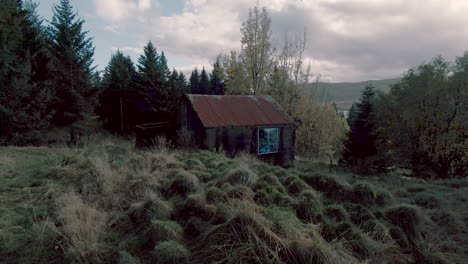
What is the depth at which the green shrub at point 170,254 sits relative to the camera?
10.2 feet

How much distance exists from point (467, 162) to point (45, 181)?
2291 cm

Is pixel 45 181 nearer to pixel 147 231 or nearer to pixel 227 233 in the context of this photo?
pixel 147 231

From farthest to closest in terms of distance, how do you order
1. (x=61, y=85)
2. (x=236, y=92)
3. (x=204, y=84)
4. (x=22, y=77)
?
(x=204, y=84), (x=236, y=92), (x=61, y=85), (x=22, y=77)

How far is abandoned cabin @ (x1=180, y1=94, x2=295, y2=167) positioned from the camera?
1310 cm

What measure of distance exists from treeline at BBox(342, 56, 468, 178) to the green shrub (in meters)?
18.9

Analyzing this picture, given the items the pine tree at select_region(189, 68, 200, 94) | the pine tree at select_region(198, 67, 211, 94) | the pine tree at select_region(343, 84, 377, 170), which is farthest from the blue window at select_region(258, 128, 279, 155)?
the pine tree at select_region(189, 68, 200, 94)

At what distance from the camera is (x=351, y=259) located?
2.94m

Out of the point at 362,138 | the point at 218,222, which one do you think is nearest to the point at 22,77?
the point at 218,222

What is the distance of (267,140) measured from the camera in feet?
48.7

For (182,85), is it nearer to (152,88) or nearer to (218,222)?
(152,88)

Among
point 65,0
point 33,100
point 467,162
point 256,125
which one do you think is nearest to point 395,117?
point 467,162

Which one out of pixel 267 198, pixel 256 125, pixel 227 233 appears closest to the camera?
pixel 227 233

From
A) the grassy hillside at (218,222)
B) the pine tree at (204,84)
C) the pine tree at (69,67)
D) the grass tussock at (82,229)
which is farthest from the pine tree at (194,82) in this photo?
the grass tussock at (82,229)

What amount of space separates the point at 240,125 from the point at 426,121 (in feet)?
42.9
